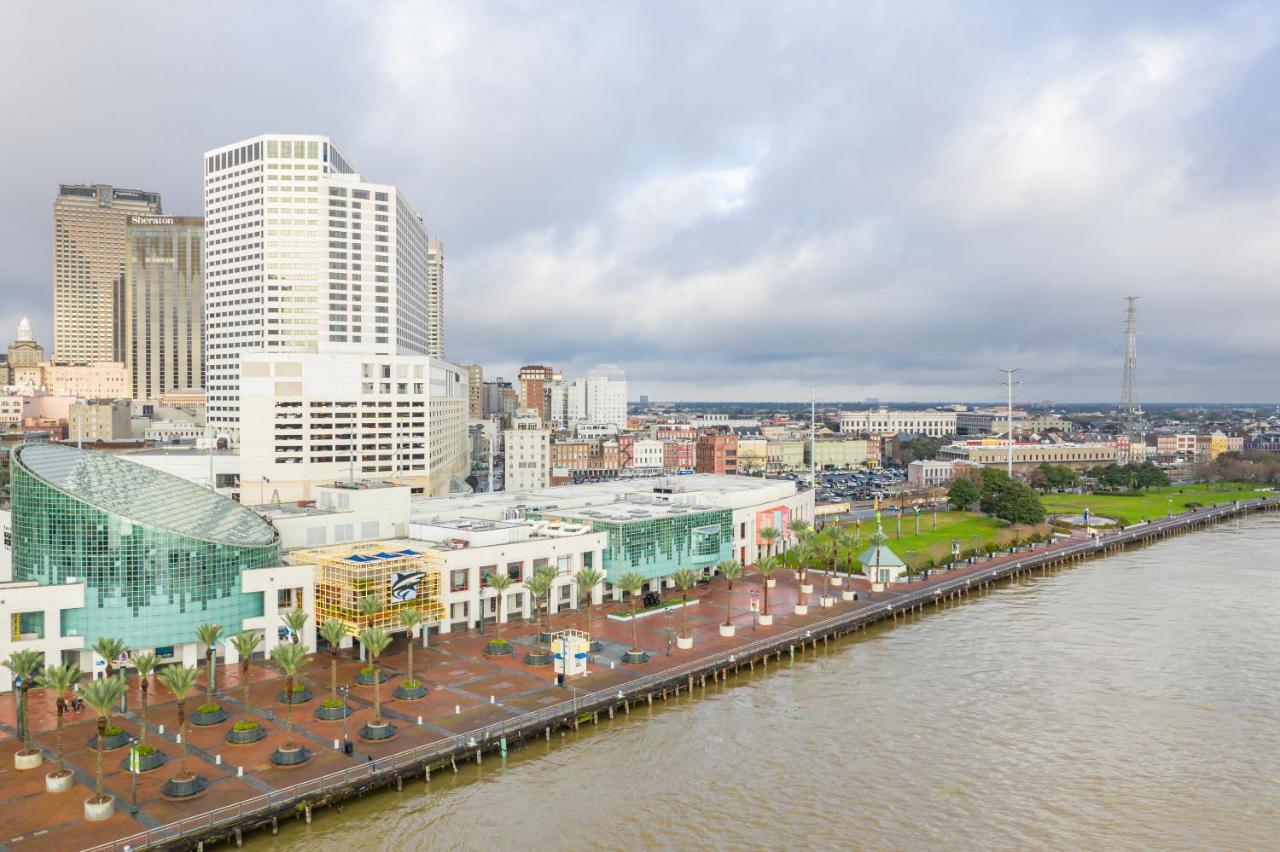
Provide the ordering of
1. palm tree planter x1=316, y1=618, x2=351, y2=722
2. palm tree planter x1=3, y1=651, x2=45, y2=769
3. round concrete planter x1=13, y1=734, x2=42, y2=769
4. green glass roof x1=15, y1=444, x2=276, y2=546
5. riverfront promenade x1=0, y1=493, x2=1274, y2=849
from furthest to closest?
1. green glass roof x1=15, y1=444, x2=276, y2=546
2. palm tree planter x1=316, y1=618, x2=351, y2=722
3. palm tree planter x1=3, y1=651, x2=45, y2=769
4. round concrete planter x1=13, y1=734, x2=42, y2=769
5. riverfront promenade x1=0, y1=493, x2=1274, y2=849

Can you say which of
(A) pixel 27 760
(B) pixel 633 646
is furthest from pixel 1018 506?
(A) pixel 27 760

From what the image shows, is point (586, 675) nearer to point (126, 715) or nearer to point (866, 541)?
point (126, 715)

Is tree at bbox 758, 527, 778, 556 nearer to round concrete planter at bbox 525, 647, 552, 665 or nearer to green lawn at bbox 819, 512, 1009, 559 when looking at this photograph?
green lawn at bbox 819, 512, 1009, 559

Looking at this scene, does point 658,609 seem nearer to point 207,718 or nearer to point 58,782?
point 207,718

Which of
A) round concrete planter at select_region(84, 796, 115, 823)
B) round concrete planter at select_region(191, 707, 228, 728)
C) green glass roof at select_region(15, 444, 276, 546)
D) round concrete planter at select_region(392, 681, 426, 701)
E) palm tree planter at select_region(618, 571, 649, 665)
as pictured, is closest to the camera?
round concrete planter at select_region(84, 796, 115, 823)

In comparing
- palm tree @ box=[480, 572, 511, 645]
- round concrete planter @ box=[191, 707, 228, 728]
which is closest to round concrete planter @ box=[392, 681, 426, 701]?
round concrete planter @ box=[191, 707, 228, 728]

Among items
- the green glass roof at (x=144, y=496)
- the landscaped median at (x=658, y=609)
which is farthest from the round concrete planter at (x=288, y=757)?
the landscaped median at (x=658, y=609)

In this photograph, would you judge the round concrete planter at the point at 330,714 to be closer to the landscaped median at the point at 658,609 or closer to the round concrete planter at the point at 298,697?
the round concrete planter at the point at 298,697

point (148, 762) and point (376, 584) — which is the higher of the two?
point (376, 584)
